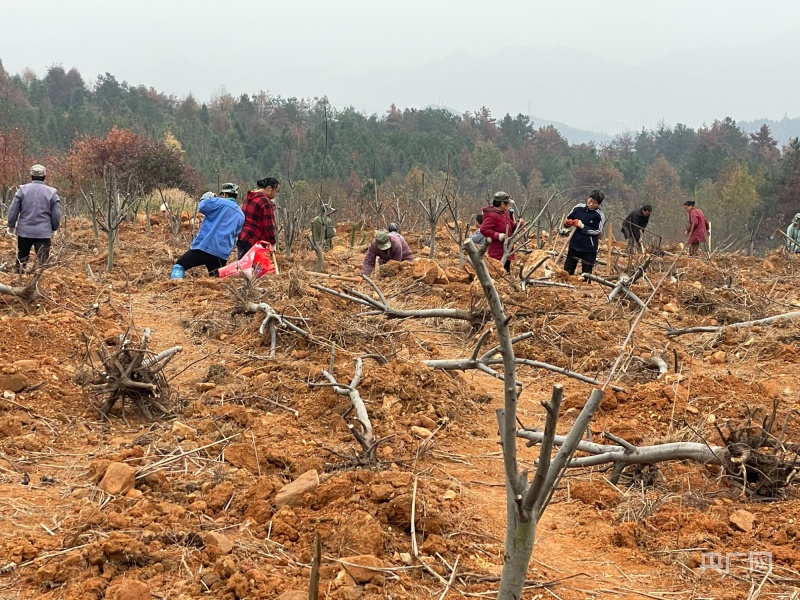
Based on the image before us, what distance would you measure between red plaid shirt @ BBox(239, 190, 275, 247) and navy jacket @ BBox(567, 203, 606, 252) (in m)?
3.23

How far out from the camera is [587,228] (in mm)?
8047

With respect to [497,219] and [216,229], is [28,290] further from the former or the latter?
[497,219]

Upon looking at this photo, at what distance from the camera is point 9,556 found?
2.38m

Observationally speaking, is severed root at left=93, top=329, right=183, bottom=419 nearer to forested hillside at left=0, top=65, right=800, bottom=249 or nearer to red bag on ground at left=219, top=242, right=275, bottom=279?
red bag on ground at left=219, top=242, right=275, bottom=279

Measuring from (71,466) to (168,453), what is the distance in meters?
0.44

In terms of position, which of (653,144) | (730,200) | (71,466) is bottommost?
(71,466)

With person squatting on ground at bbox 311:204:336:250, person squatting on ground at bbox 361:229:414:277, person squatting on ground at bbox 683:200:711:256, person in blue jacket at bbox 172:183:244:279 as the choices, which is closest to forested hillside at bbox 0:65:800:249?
person squatting on ground at bbox 311:204:336:250

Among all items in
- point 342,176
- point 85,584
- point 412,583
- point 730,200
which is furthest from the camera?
point 342,176

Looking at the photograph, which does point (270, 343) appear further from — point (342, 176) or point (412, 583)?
point (342, 176)

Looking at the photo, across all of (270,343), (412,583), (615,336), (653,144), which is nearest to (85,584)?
(412,583)

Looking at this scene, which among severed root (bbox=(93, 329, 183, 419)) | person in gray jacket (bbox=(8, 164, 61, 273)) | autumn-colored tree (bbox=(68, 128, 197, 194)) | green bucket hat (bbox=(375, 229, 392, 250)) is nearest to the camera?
severed root (bbox=(93, 329, 183, 419))

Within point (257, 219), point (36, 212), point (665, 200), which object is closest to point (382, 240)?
point (257, 219)

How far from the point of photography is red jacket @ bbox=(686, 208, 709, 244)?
10923 millimetres

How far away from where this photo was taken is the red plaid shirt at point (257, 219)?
24.6 ft
